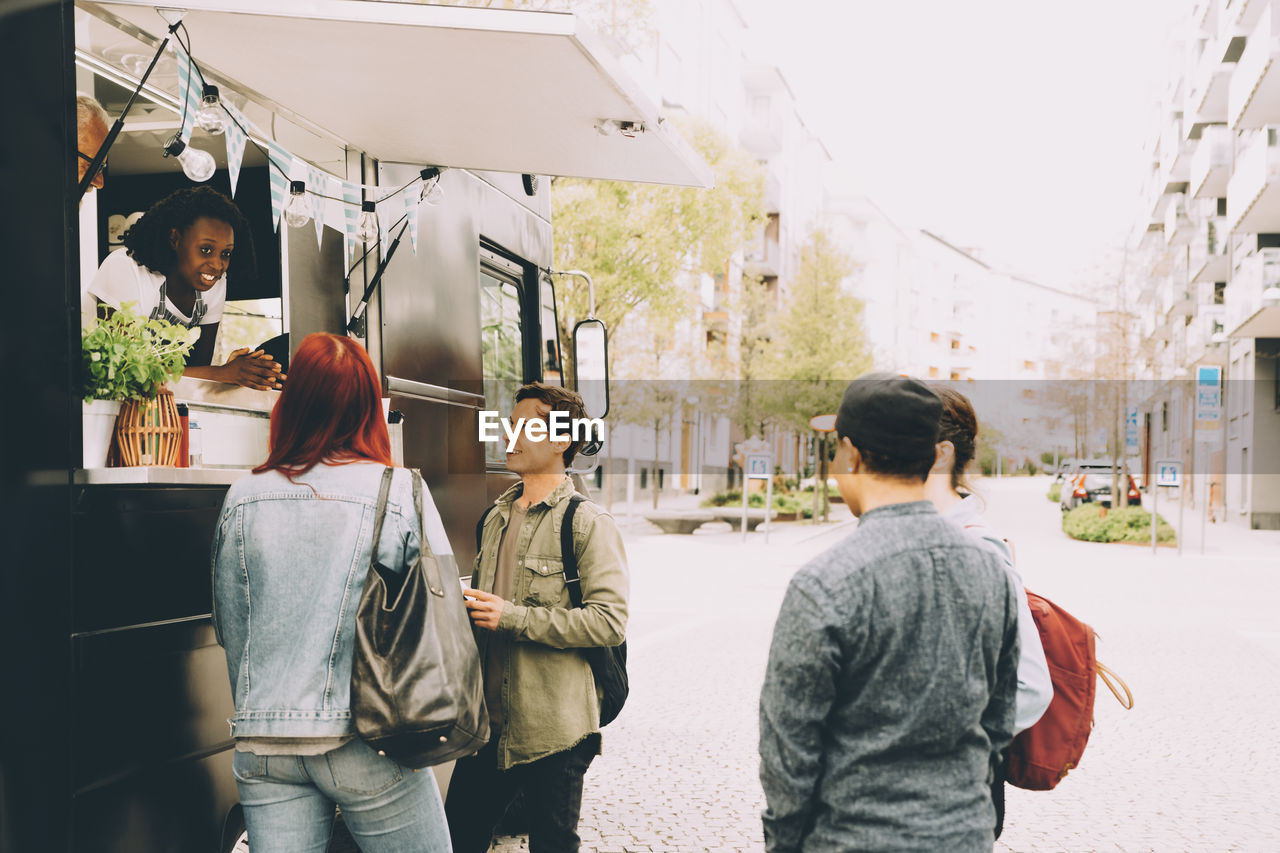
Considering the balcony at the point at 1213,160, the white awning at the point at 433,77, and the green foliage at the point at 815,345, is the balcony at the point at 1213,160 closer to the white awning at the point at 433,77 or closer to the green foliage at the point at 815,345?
the green foliage at the point at 815,345

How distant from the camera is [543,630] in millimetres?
3395

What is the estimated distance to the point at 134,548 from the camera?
2648 millimetres

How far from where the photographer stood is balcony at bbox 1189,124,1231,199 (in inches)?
1303

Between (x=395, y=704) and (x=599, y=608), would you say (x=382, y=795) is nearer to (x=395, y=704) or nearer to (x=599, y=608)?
(x=395, y=704)

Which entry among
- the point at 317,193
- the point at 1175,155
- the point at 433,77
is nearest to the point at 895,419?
the point at 433,77

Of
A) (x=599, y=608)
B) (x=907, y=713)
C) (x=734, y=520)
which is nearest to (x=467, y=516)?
(x=599, y=608)

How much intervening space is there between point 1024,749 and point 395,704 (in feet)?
5.14

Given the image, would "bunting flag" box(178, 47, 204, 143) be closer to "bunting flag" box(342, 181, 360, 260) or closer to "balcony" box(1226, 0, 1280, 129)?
"bunting flag" box(342, 181, 360, 260)

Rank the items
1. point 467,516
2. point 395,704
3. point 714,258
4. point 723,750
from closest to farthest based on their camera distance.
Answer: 1. point 395,704
2. point 467,516
3. point 723,750
4. point 714,258

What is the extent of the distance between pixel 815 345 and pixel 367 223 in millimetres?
30951

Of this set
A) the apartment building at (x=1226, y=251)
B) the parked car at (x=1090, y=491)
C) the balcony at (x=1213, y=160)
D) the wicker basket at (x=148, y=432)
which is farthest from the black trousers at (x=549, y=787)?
the balcony at (x=1213, y=160)

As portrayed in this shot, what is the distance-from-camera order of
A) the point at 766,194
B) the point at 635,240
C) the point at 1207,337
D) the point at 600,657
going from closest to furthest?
1. the point at 600,657
2. the point at 635,240
3. the point at 1207,337
4. the point at 766,194

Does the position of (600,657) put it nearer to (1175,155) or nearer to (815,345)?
(815,345)

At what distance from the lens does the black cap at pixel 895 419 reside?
2203 millimetres
